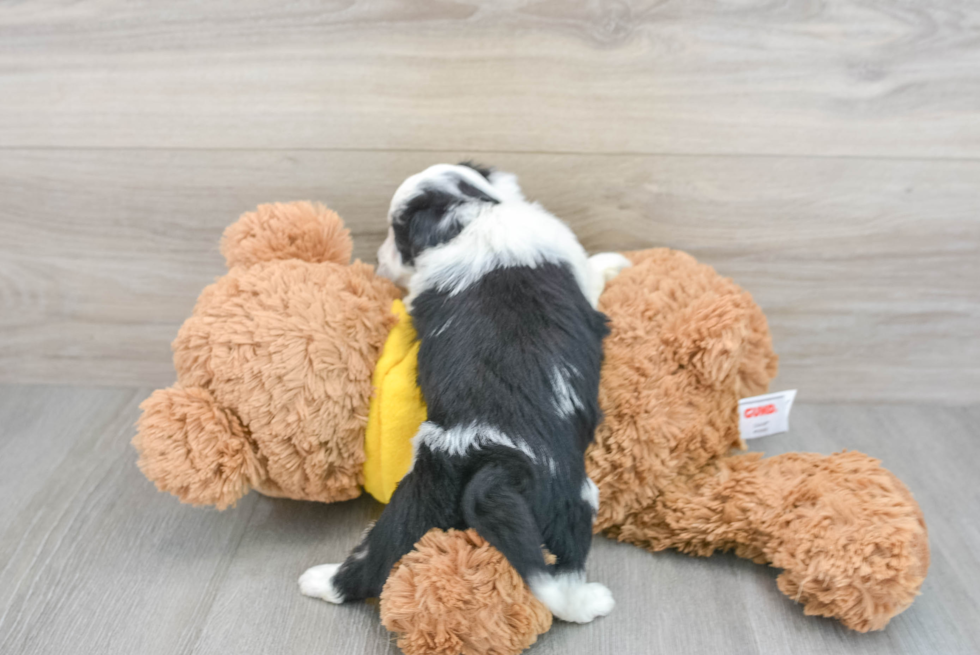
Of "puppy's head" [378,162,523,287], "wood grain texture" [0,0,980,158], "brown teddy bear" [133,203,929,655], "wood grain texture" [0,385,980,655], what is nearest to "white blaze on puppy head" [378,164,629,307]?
"puppy's head" [378,162,523,287]

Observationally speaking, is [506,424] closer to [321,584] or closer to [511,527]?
[511,527]

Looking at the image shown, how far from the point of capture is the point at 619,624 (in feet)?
3.24

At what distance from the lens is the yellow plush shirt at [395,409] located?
1009 millimetres

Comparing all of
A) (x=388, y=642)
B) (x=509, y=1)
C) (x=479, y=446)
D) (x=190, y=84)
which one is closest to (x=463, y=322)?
(x=479, y=446)

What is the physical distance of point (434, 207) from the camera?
1021 mm

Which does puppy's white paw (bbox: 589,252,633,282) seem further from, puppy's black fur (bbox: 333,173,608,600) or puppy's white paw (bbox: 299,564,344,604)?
puppy's white paw (bbox: 299,564,344,604)

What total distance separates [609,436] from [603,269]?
29 centimetres

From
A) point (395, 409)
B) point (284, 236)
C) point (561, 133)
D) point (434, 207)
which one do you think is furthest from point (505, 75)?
point (395, 409)

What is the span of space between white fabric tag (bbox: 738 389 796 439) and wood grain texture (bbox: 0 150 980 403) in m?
0.18

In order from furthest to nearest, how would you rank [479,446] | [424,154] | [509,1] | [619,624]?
[424,154]
[509,1]
[619,624]
[479,446]

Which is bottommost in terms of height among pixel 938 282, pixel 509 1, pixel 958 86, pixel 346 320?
pixel 938 282

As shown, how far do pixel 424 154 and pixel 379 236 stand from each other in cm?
18

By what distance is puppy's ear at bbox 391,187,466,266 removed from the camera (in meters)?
1.01

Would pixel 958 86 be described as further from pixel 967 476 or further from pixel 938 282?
pixel 967 476
